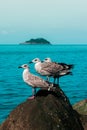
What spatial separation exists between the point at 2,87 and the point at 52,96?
127ft

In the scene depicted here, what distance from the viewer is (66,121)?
16.5m

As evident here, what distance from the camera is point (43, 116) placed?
16.1 m

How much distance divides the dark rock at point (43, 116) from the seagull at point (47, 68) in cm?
386

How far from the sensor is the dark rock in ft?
52.5

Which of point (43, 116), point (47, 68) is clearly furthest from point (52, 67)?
point (43, 116)

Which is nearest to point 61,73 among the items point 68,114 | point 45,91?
point 45,91

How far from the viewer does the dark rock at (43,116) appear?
1602cm

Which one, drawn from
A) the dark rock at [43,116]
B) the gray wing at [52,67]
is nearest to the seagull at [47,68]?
the gray wing at [52,67]

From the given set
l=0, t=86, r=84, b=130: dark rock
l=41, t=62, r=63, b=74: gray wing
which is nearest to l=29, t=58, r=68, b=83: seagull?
l=41, t=62, r=63, b=74: gray wing

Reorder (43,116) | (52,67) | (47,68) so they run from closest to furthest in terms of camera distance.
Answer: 1. (43,116)
2. (47,68)
3. (52,67)

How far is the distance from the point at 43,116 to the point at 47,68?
5.06 metres

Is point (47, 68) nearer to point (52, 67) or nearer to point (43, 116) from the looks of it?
point (52, 67)

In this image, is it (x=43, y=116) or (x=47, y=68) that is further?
(x=47, y=68)

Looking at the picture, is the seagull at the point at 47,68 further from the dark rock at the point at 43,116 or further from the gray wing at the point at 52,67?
the dark rock at the point at 43,116
